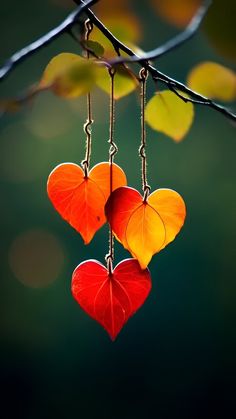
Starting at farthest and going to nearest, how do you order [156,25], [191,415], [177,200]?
[191,415] < [156,25] < [177,200]

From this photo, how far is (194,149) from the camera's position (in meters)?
2.80

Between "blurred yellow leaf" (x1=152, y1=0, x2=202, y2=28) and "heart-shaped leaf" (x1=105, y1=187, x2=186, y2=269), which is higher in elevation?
"blurred yellow leaf" (x1=152, y1=0, x2=202, y2=28)

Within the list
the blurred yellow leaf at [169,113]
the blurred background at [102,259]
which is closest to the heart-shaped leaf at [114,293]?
the blurred yellow leaf at [169,113]

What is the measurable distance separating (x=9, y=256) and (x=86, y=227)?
2.49m

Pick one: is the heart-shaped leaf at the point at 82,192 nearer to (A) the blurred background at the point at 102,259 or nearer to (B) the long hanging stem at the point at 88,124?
(B) the long hanging stem at the point at 88,124

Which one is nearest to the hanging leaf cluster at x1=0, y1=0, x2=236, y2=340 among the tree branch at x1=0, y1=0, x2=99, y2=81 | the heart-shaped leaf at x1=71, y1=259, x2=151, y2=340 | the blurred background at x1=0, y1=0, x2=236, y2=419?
the heart-shaped leaf at x1=71, y1=259, x2=151, y2=340

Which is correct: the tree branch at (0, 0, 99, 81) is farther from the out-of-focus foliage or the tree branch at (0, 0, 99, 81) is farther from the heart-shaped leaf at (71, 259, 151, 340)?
the heart-shaped leaf at (71, 259, 151, 340)

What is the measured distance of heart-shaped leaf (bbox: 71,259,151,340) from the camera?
1.18ft

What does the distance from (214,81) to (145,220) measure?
107 mm

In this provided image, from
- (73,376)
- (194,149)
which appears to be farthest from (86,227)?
(73,376)

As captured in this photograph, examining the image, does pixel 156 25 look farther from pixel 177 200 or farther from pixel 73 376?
pixel 177 200

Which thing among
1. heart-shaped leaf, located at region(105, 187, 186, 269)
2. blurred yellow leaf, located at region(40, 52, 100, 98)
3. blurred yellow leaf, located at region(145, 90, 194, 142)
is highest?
blurred yellow leaf, located at region(145, 90, 194, 142)

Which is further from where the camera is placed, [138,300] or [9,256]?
[9,256]

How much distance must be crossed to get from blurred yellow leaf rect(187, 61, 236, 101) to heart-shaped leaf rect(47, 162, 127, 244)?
0.09m
